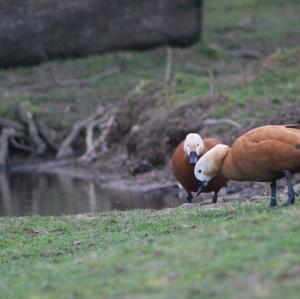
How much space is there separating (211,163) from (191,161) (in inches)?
51.4

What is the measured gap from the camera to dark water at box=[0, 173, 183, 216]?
14.3 meters

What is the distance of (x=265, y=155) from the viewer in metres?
9.32

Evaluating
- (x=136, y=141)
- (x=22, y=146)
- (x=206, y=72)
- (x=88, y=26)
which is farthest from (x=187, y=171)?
(x=88, y=26)

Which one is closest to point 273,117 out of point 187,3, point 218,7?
point 187,3

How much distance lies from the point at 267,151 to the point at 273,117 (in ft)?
19.7

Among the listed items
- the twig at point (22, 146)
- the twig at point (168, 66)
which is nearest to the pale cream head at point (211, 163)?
the twig at point (168, 66)

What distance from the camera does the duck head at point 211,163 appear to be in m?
9.99

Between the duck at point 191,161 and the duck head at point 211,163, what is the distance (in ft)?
3.10

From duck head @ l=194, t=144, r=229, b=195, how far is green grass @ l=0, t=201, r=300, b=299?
48cm

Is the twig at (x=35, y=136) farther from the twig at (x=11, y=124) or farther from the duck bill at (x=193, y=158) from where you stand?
the duck bill at (x=193, y=158)

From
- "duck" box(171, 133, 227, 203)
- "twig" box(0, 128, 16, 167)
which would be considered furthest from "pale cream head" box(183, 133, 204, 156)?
"twig" box(0, 128, 16, 167)

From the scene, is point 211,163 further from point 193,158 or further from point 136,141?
point 136,141

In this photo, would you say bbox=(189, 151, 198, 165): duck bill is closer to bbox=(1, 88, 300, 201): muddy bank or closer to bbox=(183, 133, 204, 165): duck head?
bbox=(183, 133, 204, 165): duck head

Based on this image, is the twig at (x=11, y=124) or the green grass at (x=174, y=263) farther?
the twig at (x=11, y=124)
